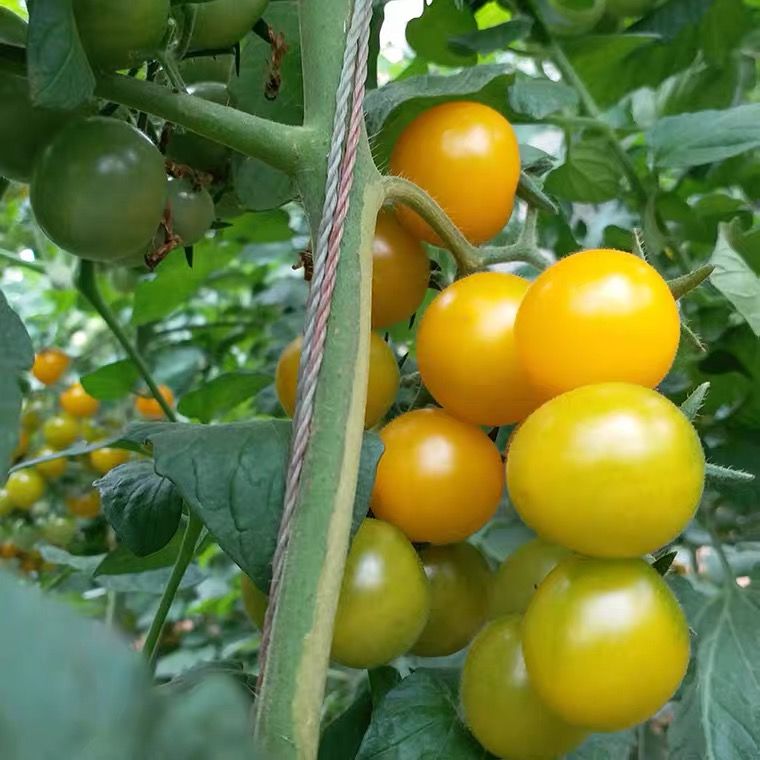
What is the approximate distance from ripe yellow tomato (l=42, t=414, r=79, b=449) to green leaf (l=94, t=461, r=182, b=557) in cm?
100

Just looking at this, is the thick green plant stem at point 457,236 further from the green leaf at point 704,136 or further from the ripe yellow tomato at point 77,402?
the ripe yellow tomato at point 77,402

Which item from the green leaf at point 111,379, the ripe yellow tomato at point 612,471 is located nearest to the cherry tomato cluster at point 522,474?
the ripe yellow tomato at point 612,471

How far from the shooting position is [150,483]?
23.4 inches

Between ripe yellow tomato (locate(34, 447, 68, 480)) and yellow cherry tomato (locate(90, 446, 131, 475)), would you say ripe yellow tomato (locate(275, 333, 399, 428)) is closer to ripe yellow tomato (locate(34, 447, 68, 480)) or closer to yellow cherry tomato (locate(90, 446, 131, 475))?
yellow cherry tomato (locate(90, 446, 131, 475))

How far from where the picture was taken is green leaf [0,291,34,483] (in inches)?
15.4

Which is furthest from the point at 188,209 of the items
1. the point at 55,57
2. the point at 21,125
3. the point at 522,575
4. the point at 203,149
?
the point at 522,575

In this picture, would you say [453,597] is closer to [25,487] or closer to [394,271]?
[394,271]

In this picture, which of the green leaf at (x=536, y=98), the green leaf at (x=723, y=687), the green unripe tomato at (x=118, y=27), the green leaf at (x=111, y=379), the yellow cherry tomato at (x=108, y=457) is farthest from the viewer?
the yellow cherry tomato at (x=108, y=457)

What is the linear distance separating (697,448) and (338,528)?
0.61ft

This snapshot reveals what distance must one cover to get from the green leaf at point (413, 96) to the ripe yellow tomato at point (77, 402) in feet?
3.32

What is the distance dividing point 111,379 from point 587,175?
1.99ft

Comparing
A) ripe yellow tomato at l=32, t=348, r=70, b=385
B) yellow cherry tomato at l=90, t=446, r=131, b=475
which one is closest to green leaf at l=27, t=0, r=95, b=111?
yellow cherry tomato at l=90, t=446, r=131, b=475

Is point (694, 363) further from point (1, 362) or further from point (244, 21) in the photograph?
point (1, 362)

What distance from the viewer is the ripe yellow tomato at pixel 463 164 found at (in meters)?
0.60
